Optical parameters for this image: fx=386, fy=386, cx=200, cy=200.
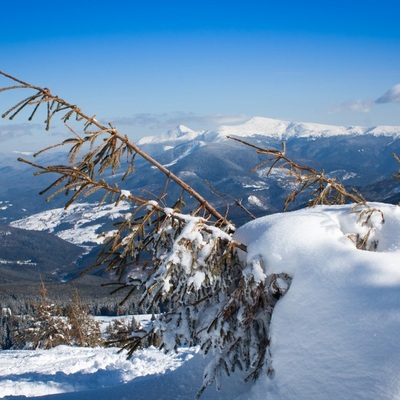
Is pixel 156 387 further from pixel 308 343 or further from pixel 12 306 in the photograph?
pixel 12 306

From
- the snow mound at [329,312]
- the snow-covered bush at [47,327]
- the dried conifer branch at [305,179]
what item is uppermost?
the dried conifer branch at [305,179]

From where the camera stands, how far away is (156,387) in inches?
274

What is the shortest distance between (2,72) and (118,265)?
105 inches

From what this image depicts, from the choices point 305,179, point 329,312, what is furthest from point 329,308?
point 305,179

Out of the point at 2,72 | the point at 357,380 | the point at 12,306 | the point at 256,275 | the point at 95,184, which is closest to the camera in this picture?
the point at 357,380

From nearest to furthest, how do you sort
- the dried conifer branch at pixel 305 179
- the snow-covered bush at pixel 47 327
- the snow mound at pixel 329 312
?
the snow mound at pixel 329 312, the dried conifer branch at pixel 305 179, the snow-covered bush at pixel 47 327

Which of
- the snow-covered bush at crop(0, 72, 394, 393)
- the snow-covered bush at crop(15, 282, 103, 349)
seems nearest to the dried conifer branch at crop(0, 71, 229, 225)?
the snow-covered bush at crop(0, 72, 394, 393)

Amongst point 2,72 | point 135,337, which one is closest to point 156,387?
point 135,337

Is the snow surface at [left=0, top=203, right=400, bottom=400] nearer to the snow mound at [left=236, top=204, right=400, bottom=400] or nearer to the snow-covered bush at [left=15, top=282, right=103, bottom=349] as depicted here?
the snow mound at [left=236, top=204, right=400, bottom=400]

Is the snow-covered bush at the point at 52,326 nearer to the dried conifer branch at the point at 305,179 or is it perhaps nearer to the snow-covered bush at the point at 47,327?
the snow-covered bush at the point at 47,327

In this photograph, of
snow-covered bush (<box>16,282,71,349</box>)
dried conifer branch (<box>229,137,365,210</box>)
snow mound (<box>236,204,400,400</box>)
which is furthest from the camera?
snow-covered bush (<box>16,282,71,349</box>)

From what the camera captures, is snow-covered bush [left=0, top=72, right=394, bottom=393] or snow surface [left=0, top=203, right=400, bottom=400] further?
snow-covered bush [left=0, top=72, right=394, bottom=393]

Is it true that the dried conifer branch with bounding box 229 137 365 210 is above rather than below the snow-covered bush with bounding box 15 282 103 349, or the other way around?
above

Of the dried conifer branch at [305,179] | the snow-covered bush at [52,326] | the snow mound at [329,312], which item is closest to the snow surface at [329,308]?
the snow mound at [329,312]
